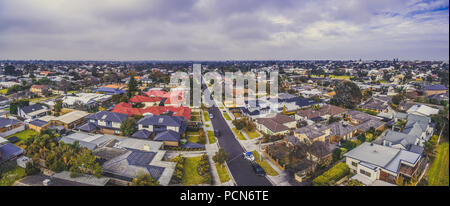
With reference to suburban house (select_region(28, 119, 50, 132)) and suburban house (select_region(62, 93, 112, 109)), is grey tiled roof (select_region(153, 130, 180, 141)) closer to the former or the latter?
suburban house (select_region(28, 119, 50, 132))

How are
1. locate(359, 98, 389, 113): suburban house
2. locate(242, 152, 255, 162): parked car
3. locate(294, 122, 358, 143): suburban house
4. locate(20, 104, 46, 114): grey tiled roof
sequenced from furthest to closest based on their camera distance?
1. locate(359, 98, 389, 113): suburban house
2. locate(20, 104, 46, 114): grey tiled roof
3. locate(294, 122, 358, 143): suburban house
4. locate(242, 152, 255, 162): parked car

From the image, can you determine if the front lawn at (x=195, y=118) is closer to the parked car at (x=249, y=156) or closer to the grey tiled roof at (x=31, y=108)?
the parked car at (x=249, y=156)

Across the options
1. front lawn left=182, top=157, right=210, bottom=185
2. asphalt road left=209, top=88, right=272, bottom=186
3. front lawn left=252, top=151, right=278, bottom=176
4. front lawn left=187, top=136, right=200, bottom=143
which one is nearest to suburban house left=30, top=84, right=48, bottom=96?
front lawn left=187, top=136, right=200, bottom=143

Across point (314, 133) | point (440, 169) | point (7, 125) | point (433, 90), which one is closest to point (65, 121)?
point (7, 125)

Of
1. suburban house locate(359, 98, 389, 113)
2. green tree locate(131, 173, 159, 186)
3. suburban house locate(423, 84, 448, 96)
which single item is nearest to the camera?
green tree locate(131, 173, 159, 186)

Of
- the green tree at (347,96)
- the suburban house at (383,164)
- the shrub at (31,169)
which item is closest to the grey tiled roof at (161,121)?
the shrub at (31,169)

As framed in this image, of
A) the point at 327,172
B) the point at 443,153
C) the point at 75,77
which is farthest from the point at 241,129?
the point at 75,77
